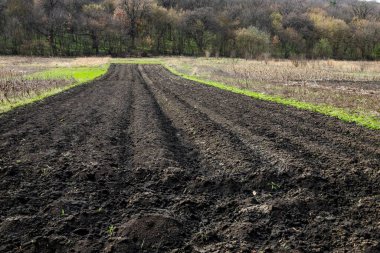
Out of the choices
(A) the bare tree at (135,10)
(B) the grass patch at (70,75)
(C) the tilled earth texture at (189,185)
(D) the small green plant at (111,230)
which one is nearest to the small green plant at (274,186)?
(C) the tilled earth texture at (189,185)

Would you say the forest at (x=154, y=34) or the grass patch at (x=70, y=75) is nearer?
the grass patch at (x=70, y=75)

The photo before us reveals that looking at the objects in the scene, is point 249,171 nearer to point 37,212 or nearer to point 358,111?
point 37,212

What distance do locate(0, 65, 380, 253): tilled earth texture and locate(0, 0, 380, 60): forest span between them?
227 feet

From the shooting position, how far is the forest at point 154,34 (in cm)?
8075

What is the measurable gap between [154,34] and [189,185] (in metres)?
93.7

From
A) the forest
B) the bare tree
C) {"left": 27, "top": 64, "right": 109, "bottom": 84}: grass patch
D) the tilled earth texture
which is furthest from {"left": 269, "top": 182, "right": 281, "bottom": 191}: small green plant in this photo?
the bare tree

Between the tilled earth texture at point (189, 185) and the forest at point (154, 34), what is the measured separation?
227ft

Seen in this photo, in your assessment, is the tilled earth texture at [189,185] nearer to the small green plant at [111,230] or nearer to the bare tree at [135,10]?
the small green plant at [111,230]

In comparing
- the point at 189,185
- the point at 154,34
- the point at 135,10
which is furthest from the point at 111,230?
the point at 135,10

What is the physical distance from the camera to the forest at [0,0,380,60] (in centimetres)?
8075

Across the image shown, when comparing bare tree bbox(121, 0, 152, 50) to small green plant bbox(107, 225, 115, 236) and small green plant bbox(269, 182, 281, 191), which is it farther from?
small green plant bbox(107, 225, 115, 236)

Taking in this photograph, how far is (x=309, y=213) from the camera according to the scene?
559cm

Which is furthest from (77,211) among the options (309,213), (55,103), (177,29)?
(177,29)

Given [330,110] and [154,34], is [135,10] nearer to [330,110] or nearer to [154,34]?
[154,34]
